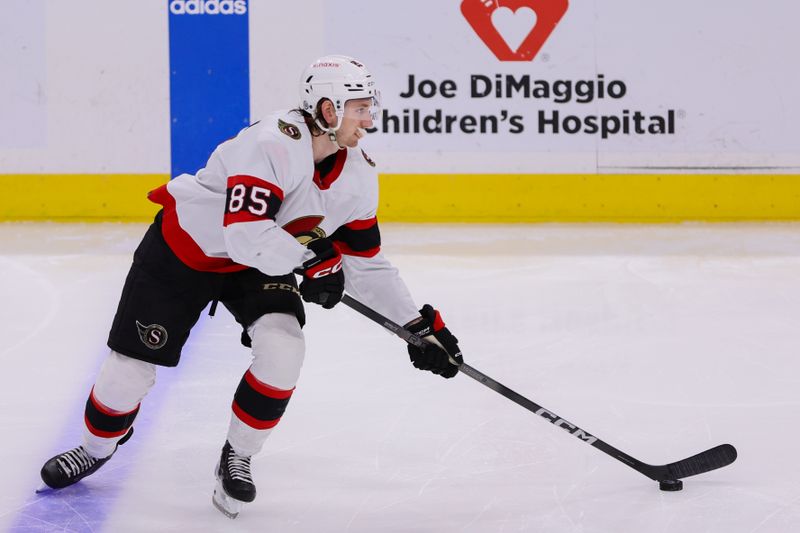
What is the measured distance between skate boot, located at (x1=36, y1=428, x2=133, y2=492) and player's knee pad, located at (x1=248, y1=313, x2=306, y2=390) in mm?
449

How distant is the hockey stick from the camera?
8.45 ft

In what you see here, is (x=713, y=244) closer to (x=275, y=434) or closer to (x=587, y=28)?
(x=587, y=28)

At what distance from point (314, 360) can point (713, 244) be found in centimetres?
273

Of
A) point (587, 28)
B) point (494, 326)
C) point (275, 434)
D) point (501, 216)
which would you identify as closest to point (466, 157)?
point (501, 216)

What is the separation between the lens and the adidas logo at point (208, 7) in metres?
6.33

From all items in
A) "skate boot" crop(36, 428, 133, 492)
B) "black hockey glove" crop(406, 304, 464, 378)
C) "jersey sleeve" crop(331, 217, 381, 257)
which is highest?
"jersey sleeve" crop(331, 217, 381, 257)

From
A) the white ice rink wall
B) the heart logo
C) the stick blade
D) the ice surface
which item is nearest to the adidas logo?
the white ice rink wall

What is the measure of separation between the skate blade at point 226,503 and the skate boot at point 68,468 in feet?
0.97

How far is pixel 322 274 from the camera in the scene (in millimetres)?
2334

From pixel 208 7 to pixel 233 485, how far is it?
14.4 feet

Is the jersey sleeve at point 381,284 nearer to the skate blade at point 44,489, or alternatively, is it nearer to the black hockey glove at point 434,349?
the black hockey glove at point 434,349

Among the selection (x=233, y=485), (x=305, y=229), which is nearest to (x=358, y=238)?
(x=305, y=229)

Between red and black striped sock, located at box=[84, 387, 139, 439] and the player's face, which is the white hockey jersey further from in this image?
red and black striped sock, located at box=[84, 387, 139, 439]

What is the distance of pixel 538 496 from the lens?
8.27 ft
